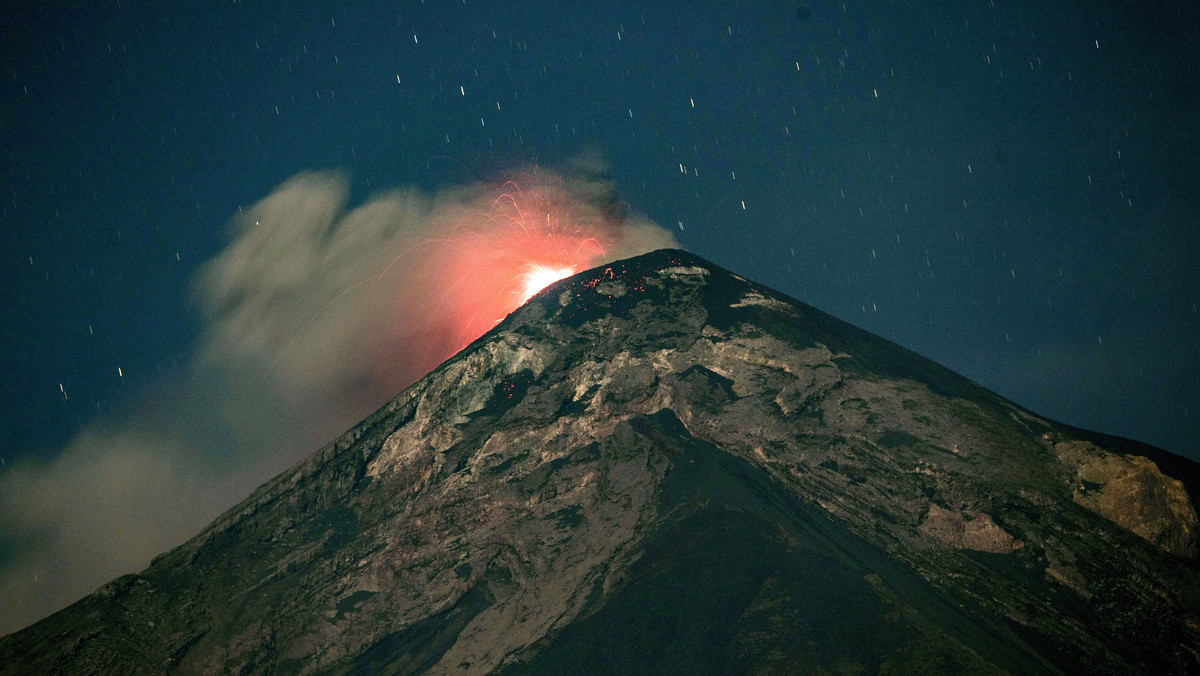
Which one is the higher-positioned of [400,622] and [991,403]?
[400,622]

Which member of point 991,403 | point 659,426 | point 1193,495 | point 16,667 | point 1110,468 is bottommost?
point 1193,495

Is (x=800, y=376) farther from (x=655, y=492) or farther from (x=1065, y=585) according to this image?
(x=1065, y=585)

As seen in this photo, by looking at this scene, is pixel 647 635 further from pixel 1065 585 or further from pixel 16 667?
pixel 16 667

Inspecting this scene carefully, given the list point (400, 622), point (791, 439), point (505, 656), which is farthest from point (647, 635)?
point (791, 439)

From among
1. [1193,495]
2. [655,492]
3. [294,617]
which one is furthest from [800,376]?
[294,617]

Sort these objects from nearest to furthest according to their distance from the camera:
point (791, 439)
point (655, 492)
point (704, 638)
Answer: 1. point (704, 638)
2. point (655, 492)
3. point (791, 439)

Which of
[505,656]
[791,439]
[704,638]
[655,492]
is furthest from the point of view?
[791,439]

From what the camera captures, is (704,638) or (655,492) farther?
(655,492)
